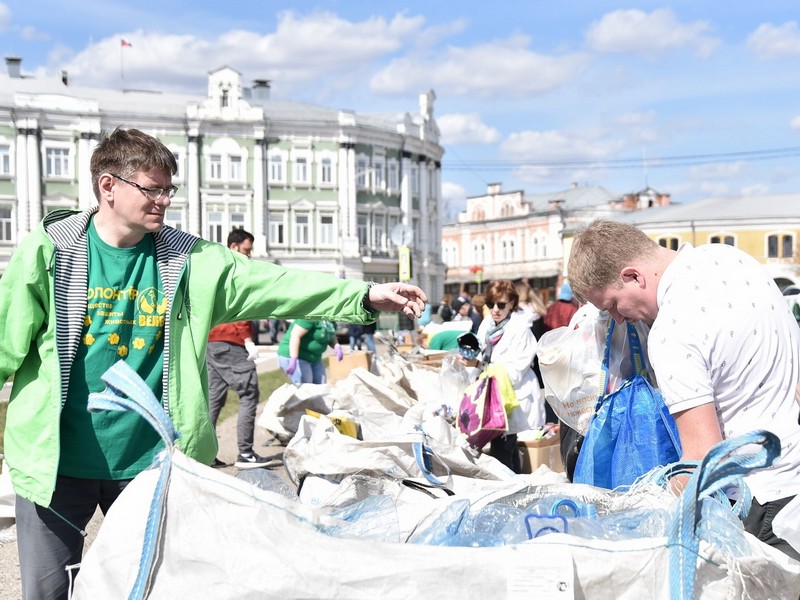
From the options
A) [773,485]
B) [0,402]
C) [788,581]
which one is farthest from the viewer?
[0,402]

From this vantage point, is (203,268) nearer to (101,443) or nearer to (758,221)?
(101,443)

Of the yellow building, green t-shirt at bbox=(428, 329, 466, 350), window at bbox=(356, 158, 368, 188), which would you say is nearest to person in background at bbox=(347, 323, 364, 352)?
green t-shirt at bbox=(428, 329, 466, 350)

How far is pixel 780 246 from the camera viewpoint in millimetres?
59344

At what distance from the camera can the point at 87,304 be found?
2898mm

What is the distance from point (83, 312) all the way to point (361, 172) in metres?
52.2

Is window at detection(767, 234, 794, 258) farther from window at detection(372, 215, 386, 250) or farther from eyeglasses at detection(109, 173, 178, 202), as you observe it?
eyeglasses at detection(109, 173, 178, 202)

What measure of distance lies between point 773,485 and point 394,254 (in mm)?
53258

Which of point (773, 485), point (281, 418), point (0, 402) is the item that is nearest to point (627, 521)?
point (773, 485)

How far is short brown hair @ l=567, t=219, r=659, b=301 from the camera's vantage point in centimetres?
288

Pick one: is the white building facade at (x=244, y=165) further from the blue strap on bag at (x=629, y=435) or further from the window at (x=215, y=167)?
the blue strap on bag at (x=629, y=435)

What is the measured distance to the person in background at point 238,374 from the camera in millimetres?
8352

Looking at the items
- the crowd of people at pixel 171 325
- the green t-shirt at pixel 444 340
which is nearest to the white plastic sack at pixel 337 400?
the crowd of people at pixel 171 325

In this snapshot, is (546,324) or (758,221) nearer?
(546,324)

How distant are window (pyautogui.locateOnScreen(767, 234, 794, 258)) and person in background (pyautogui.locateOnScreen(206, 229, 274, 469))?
185ft
